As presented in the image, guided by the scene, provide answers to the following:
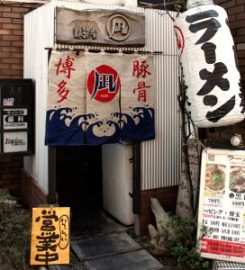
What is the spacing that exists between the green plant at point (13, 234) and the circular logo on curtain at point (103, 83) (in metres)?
2.34

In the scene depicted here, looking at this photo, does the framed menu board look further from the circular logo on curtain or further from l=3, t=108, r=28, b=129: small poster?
the circular logo on curtain

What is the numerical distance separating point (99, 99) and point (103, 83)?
29cm

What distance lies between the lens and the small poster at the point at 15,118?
8883 millimetres

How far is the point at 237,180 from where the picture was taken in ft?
23.4

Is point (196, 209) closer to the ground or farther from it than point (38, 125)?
closer to the ground

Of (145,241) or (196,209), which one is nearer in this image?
(196,209)

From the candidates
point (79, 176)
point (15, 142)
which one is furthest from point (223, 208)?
point (79, 176)

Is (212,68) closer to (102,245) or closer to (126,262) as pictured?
(126,262)

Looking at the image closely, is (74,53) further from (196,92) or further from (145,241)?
(145,241)

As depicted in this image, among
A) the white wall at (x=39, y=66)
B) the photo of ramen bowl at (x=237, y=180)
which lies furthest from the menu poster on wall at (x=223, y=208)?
the white wall at (x=39, y=66)

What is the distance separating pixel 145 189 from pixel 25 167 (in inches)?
113

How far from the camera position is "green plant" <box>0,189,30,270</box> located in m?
6.79

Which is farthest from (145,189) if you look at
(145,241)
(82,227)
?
(82,227)

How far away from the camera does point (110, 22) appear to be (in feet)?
25.7
